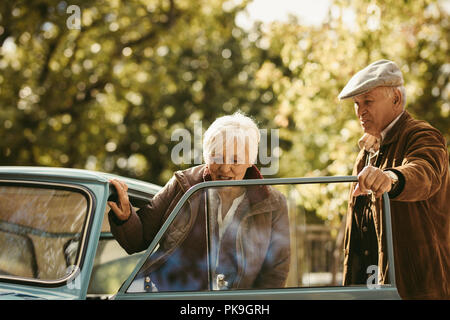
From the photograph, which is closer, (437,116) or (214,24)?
(437,116)

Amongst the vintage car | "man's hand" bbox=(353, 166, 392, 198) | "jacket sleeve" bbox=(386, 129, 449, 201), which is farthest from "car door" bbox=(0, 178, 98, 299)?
"jacket sleeve" bbox=(386, 129, 449, 201)

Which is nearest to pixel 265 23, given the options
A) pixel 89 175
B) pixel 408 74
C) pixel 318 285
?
pixel 408 74

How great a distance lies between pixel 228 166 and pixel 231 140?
126 mm

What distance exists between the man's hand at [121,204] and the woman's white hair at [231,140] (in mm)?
414

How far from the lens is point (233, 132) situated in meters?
2.91

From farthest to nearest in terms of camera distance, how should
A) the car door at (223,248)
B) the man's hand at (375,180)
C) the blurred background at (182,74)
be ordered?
the blurred background at (182,74) → the car door at (223,248) → the man's hand at (375,180)

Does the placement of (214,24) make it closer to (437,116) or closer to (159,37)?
(159,37)

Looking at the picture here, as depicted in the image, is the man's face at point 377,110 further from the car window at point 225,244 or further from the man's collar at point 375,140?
the car window at point 225,244

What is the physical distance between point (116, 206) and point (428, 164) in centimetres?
136

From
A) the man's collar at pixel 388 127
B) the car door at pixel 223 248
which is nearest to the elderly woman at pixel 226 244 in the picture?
the car door at pixel 223 248

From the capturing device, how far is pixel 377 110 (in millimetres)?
2982

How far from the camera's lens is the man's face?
2973 mm

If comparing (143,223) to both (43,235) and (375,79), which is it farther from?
(375,79)

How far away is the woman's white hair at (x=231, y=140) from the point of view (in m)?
2.88
